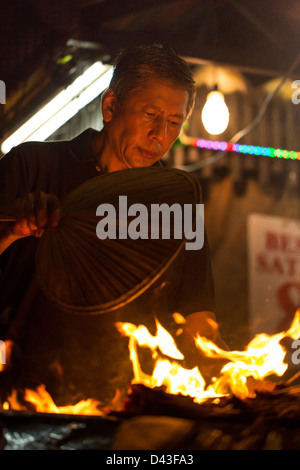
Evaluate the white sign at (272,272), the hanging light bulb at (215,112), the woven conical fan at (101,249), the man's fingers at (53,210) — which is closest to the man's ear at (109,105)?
the woven conical fan at (101,249)

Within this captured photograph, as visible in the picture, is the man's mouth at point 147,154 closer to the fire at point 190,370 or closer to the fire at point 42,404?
the fire at point 190,370

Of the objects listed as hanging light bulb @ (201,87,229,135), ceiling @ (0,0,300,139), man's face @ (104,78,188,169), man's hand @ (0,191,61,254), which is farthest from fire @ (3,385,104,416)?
hanging light bulb @ (201,87,229,135)

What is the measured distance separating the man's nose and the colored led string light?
10.2ft

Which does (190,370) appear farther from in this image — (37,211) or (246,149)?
(246,149)

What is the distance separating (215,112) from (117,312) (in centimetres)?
263

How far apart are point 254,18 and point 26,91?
1.76 m

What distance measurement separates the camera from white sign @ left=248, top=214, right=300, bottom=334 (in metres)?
5.26

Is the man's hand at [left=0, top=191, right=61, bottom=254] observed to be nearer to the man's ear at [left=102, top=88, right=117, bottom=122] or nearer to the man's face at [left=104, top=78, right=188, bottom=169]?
the man's face at [left=104, top=78, right=188, bottom=169]

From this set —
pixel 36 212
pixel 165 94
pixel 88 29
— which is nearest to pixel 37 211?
pixel 36 212

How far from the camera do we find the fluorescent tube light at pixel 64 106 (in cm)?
353

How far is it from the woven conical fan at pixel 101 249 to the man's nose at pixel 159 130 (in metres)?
0.31

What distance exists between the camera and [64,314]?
2.24 meters
